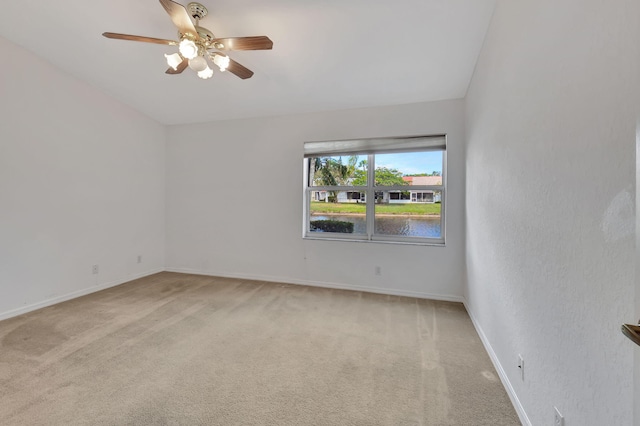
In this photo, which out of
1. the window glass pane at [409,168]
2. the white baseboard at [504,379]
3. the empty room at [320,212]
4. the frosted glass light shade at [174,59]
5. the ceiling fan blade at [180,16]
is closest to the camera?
the empty room at [320,212]

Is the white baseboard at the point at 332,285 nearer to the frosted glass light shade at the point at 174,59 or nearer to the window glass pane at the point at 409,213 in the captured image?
the window glass pane at the point at 409,213

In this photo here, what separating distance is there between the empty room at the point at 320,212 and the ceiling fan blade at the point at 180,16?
2 cm

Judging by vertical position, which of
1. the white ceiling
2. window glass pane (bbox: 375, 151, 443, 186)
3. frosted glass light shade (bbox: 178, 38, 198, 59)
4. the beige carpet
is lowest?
the beige carpet

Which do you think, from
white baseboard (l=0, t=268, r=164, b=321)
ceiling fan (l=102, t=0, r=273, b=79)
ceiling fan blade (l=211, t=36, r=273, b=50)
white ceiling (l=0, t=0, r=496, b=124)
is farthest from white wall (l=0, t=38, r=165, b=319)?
ceiling fan blade (l=211, t=36, r=273, b=50)

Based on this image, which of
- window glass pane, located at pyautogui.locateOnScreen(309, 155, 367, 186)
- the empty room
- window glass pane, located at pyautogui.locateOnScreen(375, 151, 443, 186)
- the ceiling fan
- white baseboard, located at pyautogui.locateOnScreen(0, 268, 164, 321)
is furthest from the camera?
window glass pane, located at pyautogui.locateOnScreen(309, 155, 367, 186)

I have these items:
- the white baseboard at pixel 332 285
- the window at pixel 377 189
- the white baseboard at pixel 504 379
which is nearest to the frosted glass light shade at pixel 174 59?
the window at pixel 377 189

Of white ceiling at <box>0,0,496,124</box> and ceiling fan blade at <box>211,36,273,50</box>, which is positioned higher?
white ceiling at <box>0,0,496,124</box>

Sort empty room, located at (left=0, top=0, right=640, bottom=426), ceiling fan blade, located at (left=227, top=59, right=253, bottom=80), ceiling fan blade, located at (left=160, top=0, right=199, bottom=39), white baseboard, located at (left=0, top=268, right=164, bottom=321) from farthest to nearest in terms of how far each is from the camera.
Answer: white baseboard, located at (left=0, top=268, right=164, bottom=321), ceiling fan blade, located at (left=227, top=59, right=253, bottom=80), ceiling fan blade, located at (left=160, top=0, right=199, bottom=39), empty room, located at (left=0, top=0, right=640, bottom=426)

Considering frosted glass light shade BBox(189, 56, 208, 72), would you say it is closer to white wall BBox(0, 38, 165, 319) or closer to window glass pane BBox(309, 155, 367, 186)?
window glass pane BBox(309, 155, 367, 186)

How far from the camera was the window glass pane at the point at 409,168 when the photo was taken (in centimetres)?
344

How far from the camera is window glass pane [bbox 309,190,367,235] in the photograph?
378 centimetres

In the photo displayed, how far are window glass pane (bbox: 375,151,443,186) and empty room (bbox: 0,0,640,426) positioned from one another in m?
0.03

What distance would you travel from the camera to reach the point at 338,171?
3.85 m

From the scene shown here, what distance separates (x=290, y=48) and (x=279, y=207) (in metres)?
2.07
